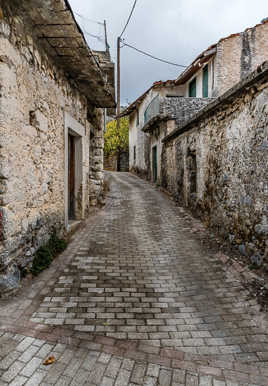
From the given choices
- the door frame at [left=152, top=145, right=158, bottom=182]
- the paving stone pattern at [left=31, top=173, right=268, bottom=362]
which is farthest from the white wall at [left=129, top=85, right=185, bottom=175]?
the paving stone pattern at [left=31, top=173, right=268, bottom=362]

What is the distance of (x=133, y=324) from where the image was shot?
2479 millimetres

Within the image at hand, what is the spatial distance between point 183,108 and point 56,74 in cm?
784

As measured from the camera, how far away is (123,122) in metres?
22.6

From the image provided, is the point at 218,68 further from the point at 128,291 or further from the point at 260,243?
the point at 128,291

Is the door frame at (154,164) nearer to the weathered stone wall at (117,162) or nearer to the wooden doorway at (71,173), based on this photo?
the wooden doorway at (71,173)

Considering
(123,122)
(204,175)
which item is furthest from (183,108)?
(123,122)

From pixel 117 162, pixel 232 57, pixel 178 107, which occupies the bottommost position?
pixel 117 162

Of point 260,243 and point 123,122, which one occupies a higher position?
point 123,122

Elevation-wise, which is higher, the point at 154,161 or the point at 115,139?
the point at 115,139

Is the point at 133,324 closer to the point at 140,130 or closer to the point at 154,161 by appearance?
the point at 154,161

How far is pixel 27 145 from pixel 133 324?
8.27 ft

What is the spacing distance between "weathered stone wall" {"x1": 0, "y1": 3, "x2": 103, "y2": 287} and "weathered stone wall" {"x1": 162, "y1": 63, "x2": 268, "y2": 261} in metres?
3.01

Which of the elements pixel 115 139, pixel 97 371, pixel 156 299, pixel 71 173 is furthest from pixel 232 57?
pixel 97 371

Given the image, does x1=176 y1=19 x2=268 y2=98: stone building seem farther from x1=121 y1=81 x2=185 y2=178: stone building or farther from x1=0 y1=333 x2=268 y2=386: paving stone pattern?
x1=0 y1=333 x2=268 y2=386: paving stone pattern
